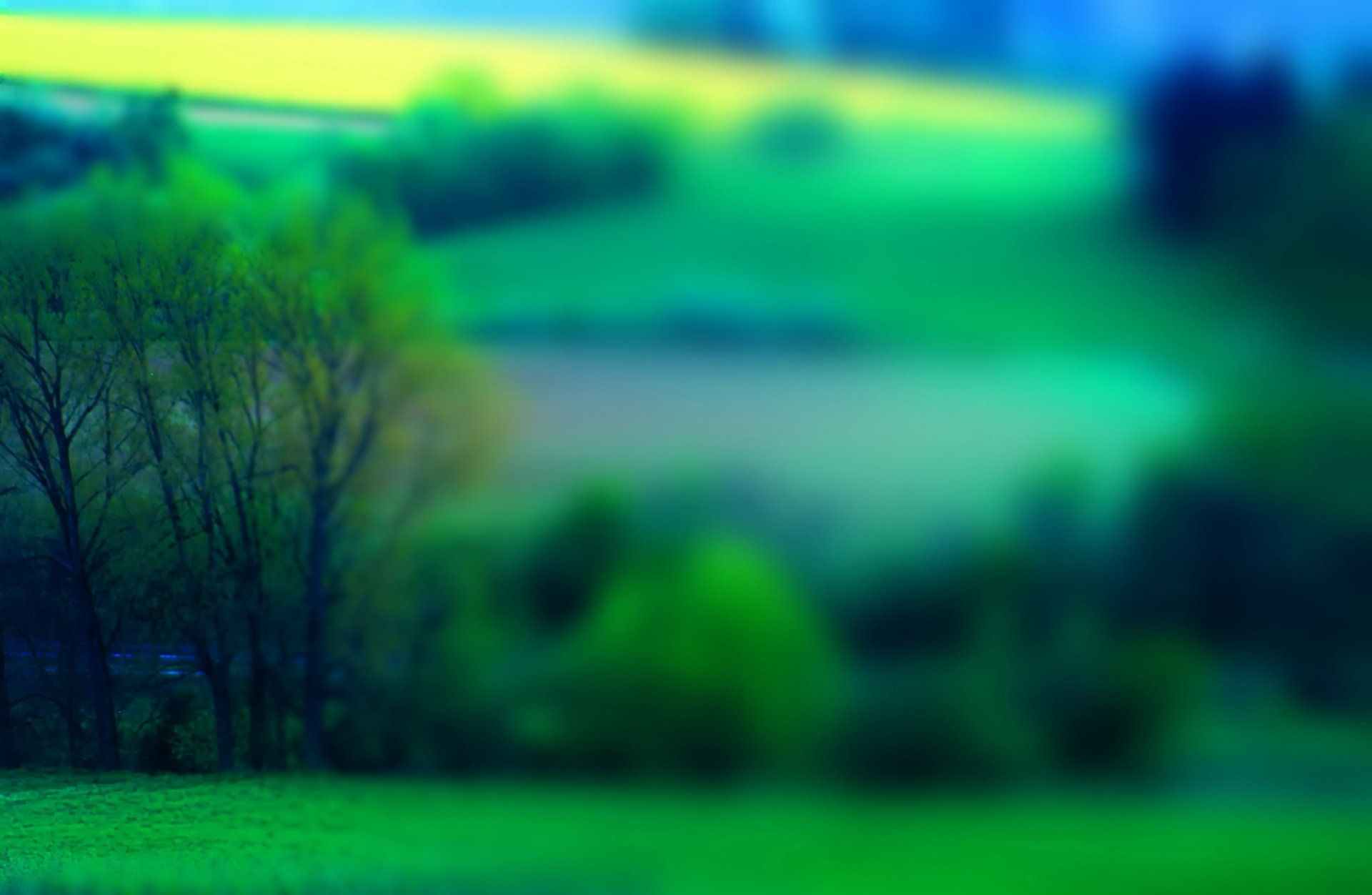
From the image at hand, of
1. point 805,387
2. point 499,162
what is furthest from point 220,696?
point 805,387

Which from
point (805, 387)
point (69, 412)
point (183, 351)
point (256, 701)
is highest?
point (183, 351)

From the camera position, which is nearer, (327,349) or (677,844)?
(677,844)

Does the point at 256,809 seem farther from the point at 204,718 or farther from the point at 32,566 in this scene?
the point at 32,566

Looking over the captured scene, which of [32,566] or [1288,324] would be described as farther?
[32,566]

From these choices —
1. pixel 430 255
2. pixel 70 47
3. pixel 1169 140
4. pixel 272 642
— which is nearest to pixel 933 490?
pixel 1169 140

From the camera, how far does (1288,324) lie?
283 cm

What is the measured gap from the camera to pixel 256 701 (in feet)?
12.3

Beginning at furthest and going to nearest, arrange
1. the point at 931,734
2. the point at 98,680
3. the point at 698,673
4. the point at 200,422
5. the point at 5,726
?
the point at 5,726, the point at 98,680, the point at 200,422, the point at 698,673, the point at 931,734

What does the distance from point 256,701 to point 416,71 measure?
1772mm

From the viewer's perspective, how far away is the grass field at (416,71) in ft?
9.80

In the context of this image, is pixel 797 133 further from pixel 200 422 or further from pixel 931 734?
pixel 200 422

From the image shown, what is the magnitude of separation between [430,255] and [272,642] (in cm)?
119

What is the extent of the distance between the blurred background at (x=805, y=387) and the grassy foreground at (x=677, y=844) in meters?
0.04

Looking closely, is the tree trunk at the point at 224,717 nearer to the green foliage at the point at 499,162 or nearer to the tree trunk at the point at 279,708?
the tree trunk at the point at 279,708
